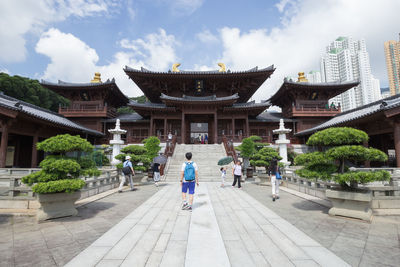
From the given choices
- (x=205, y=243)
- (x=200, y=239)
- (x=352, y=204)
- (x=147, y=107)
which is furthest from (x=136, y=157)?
(x=147, y=107)

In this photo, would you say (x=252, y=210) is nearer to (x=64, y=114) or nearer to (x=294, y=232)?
(x=294, y=232)

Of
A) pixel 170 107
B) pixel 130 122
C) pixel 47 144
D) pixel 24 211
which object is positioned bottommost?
pixel 24 211

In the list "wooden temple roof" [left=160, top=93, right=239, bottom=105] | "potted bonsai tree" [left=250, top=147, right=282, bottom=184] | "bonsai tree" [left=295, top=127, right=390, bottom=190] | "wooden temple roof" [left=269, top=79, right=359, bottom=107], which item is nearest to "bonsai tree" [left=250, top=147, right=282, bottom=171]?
"potted bonsai tree" [left=250, top=147, right=282, bottom=184]

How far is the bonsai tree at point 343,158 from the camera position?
15.1 feet

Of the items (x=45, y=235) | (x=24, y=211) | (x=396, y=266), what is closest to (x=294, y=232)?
(x=396, y=266)

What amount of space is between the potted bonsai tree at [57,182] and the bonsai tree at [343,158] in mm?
6446

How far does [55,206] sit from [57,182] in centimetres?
73

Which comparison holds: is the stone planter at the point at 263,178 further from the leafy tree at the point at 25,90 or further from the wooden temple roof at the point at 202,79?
the leafy tree at the point at 25,90

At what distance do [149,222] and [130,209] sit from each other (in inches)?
62.0

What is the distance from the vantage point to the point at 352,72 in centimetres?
8281

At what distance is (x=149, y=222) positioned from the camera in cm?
432

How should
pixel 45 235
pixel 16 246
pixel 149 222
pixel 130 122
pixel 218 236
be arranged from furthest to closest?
pixel 130 122
pixel 149 222
pixel 45 235
pixel 218 236
pixel 16 246

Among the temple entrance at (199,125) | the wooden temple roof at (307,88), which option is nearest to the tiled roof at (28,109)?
the temple entrance at (199,125)

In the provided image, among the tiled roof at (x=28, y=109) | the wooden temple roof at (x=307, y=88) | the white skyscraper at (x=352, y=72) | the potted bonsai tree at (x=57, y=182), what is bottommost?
the potted bonsai tree at (x=57, y=182)
